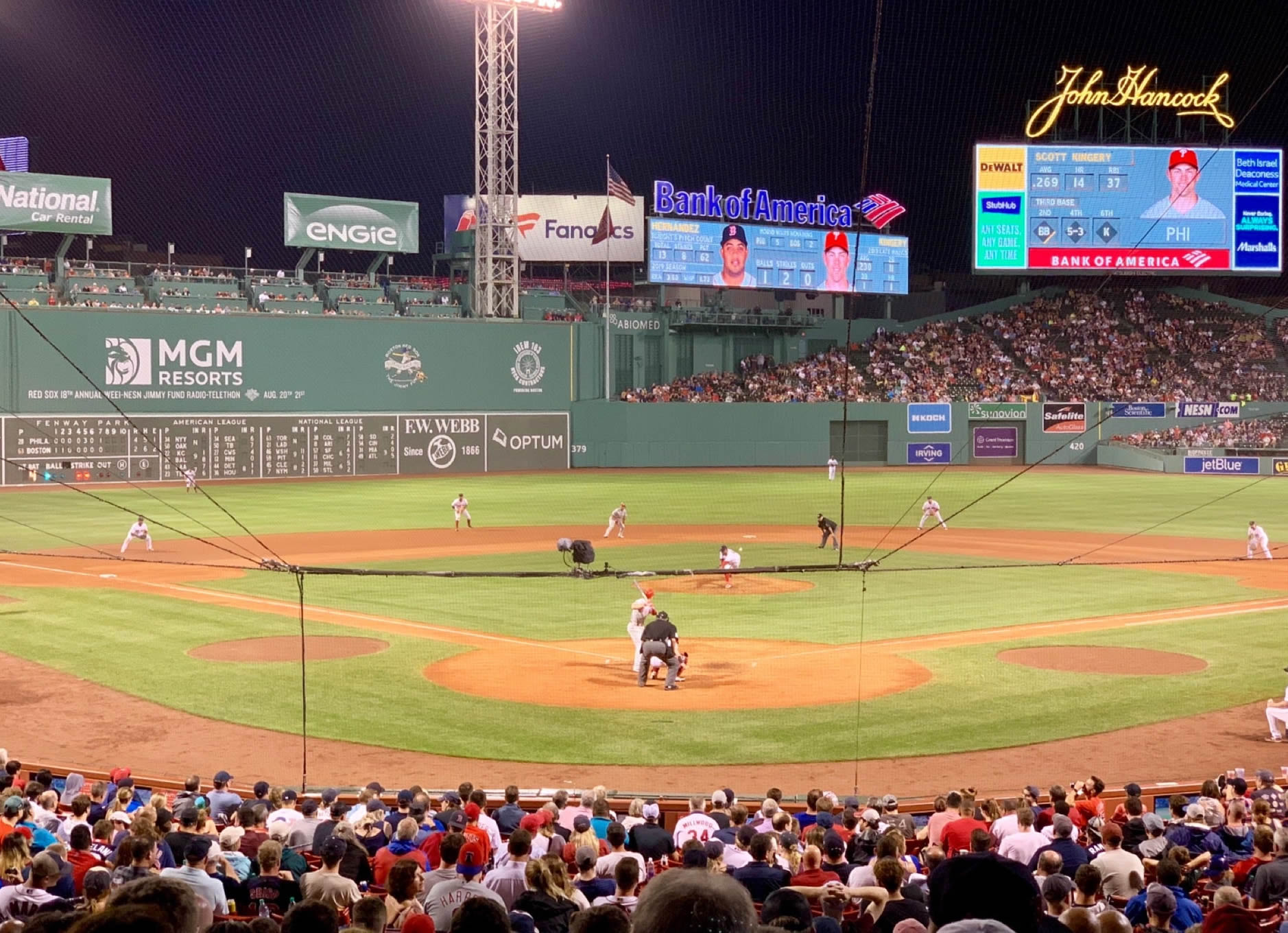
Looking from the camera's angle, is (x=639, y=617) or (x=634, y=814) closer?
(x=634, y=814)

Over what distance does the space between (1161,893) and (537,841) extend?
4.61 m

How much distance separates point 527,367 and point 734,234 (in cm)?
1507

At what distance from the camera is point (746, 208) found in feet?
230

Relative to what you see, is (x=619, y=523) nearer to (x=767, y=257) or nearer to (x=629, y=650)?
(x=629, y=650)

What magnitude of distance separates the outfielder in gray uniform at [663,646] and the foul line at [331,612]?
2084 mm

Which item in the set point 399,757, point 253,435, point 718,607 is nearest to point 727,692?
point 399,757

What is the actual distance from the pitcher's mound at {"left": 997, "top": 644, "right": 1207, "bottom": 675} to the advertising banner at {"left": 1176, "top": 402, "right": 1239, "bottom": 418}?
5010cm

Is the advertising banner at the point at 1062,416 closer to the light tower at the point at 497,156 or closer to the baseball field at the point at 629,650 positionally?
the baseball field at the point at 629,650

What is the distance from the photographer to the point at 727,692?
59.9 ft

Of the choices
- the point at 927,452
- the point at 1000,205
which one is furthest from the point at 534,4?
the point at 927,452

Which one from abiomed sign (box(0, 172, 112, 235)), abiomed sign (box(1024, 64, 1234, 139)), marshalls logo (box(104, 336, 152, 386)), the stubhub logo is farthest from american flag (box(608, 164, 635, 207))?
marshalls logo (box(104, 336, 152, 386))

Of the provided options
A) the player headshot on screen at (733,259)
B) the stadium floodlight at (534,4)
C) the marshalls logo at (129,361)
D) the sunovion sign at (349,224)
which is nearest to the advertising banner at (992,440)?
the player headshot on screen at (733,259)

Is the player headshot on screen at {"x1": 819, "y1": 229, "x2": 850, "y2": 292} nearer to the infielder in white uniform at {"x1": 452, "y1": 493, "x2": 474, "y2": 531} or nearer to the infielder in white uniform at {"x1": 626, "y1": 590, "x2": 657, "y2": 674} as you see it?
the infielder in white uniform at {"x1": 452, "y1": 493, "x2": 474, "y2": 531}

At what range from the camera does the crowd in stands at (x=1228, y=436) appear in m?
63.6
